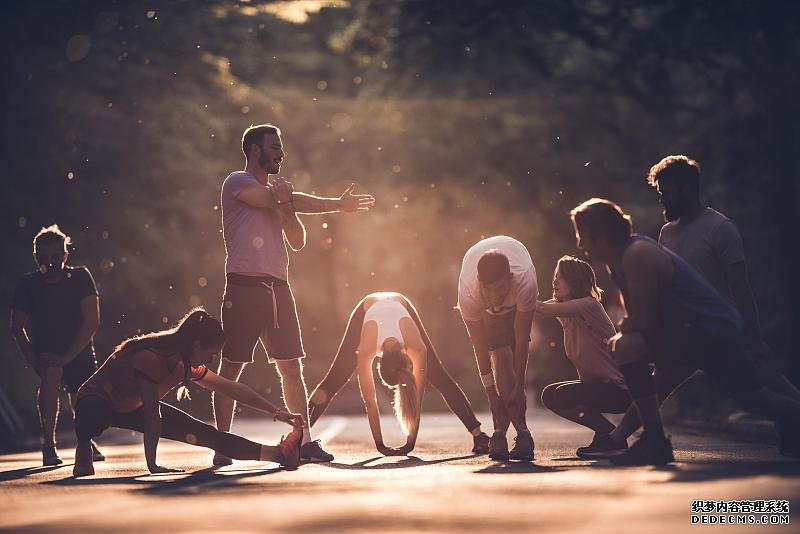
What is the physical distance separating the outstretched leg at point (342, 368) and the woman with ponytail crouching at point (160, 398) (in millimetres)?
2027

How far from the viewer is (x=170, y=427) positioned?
35.0ft

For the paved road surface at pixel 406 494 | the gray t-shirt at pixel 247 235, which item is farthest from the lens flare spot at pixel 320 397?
the gray t-shirt at pixel 247 235

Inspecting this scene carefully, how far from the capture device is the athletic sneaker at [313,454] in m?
11.8

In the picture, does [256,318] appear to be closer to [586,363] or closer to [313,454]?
[313,454]

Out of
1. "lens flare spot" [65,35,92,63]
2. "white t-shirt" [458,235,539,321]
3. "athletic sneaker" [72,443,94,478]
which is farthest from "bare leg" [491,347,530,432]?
"lens flare spot" [65,35,92,63]

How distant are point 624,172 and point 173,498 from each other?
638 inches

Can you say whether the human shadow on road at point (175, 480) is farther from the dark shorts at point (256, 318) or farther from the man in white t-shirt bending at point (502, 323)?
the man in white t-shirt bending at point (502, 323)

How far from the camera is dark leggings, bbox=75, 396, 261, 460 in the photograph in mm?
10438

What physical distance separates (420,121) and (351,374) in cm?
1366

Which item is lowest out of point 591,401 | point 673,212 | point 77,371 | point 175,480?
point 175,480

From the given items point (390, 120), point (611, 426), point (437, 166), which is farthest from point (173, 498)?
point (390, 120)

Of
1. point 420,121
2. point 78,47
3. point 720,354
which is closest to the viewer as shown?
point 720,354
